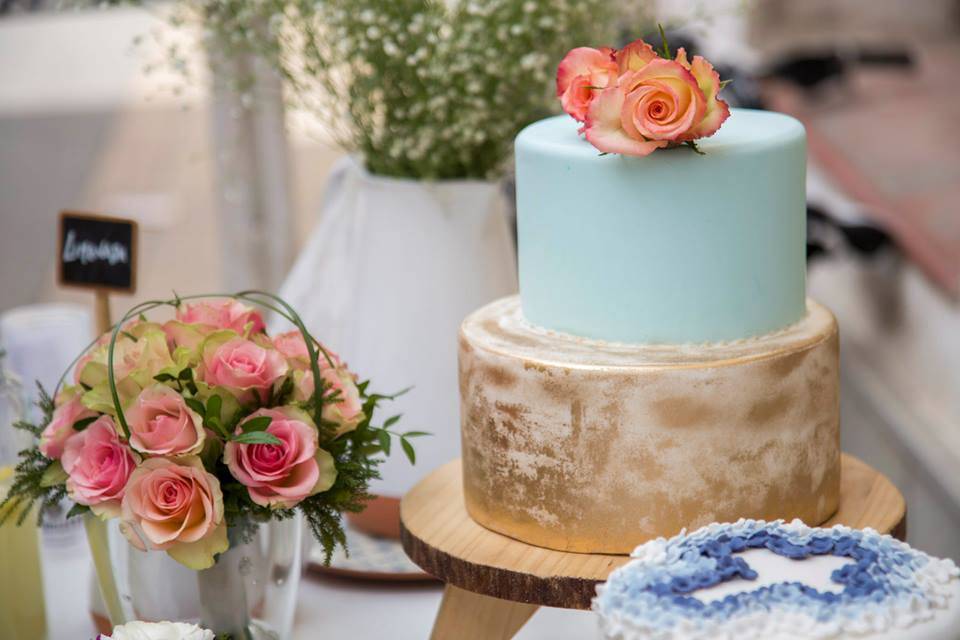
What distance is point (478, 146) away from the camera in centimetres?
141

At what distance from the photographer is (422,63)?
1347mm

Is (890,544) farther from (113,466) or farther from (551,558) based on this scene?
(113,466)

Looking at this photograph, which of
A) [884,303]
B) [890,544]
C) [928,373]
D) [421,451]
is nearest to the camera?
[890,544]

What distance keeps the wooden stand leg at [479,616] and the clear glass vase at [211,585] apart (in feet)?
0.51

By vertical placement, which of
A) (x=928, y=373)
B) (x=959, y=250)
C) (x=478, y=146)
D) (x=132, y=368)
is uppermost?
(x=478, y=146)

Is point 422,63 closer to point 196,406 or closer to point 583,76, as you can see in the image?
point 583,76

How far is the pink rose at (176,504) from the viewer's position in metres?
0.97

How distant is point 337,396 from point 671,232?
0.30 metres

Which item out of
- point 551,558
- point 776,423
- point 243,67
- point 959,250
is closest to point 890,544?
Answer: point 776,423

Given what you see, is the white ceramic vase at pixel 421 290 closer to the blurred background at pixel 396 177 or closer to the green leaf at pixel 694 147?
the blurred background at pixel 396 177

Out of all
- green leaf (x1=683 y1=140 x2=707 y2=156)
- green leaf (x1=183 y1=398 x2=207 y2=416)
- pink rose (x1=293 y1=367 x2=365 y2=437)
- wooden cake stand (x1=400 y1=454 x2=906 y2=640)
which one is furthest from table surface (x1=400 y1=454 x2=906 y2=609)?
green leaf (x1=683 y1=140 x2=707 y2=156)

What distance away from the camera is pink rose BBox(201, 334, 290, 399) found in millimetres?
996

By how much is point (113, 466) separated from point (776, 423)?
1.69 feet

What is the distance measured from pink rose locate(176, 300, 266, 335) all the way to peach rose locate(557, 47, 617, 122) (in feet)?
1.05
